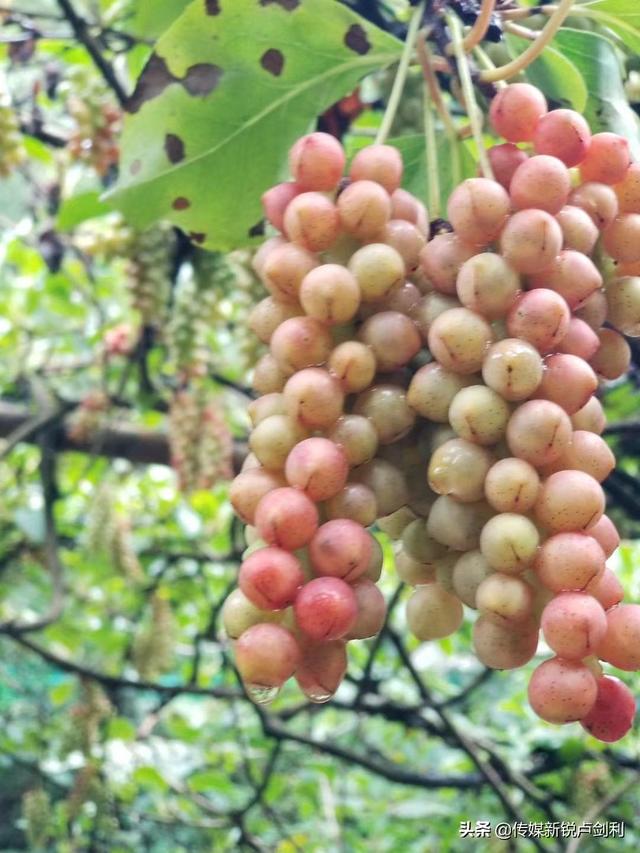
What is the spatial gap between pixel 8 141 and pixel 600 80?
1.02 m

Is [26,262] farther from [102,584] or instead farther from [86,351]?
[102,584]

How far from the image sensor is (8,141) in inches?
54.3

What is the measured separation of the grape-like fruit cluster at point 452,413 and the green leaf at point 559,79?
15 cm

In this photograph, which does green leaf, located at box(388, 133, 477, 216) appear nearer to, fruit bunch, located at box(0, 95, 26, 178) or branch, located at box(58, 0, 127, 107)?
branch, located at box(58, 0, 127, 107)

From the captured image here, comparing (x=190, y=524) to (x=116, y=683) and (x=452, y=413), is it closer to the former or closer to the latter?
(x=116, y=683)

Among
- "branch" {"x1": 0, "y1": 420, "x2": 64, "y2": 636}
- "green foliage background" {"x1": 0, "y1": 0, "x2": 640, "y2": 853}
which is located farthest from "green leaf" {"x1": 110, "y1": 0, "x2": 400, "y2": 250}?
"branch" {"x1": 0, "y1": 420, "x2": 64, "y2": 636}

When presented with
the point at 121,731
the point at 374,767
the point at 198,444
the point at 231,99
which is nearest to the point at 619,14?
the point at 231,99

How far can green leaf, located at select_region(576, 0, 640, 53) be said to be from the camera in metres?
0.64

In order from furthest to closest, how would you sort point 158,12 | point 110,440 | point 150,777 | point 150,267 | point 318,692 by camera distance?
1. point 150,777
2. point 110,440
3. point 150,267
4. point 158,12
5. point 318,692

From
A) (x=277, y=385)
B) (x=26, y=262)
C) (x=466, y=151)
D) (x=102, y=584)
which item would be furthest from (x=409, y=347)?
(x=102, y=584)

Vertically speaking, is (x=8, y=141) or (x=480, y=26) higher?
(x=480, y=26)

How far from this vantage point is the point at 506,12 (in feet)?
1.93

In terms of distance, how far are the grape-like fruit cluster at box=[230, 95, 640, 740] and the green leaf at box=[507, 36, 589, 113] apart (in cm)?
15

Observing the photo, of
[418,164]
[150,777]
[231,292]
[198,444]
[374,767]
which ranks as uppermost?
[418,164]
